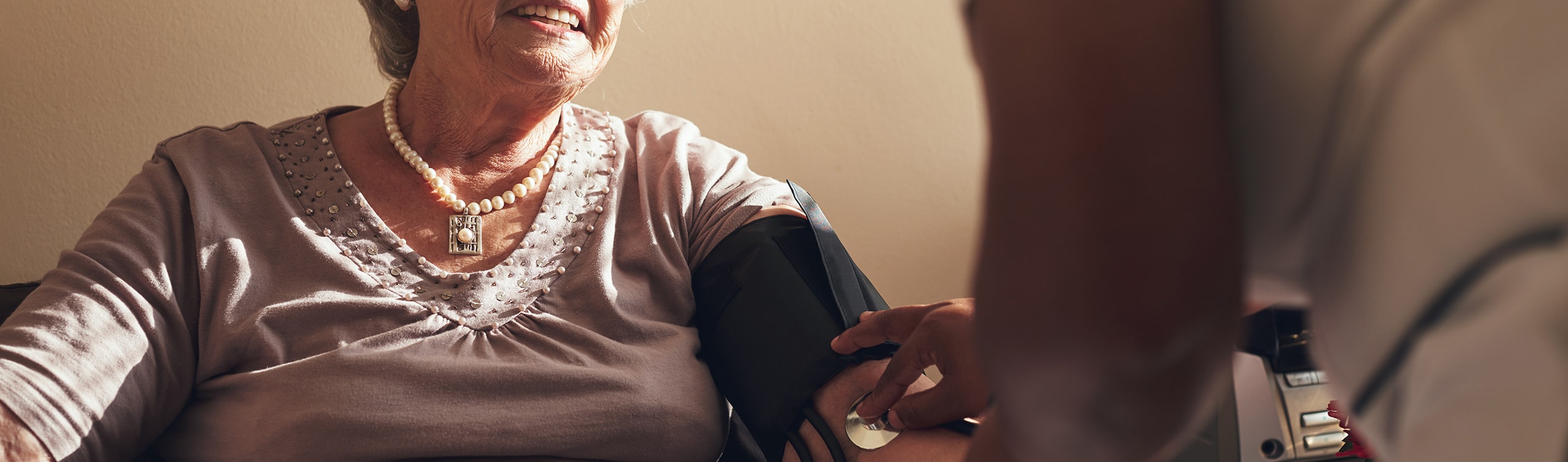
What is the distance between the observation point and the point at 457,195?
1.25m

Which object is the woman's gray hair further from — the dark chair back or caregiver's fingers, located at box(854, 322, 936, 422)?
caregiver's fingers, located at box(854, 322, 936, 422)

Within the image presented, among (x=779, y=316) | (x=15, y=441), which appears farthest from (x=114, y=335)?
(x=779, y=316)

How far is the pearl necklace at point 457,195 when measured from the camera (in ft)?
3.95

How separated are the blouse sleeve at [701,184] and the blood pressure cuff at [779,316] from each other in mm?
31

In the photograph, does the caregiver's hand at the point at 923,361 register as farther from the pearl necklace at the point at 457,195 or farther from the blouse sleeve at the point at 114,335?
the blouse sleeve at the point at 114,335

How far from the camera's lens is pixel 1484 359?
0.27 m

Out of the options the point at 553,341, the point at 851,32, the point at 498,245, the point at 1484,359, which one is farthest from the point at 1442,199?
the point at 851,32

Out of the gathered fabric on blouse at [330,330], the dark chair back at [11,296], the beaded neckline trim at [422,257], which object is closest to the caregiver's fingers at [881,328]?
the gathered fabric on blouse at [330,330]

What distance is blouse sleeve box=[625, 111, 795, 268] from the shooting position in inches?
49.8

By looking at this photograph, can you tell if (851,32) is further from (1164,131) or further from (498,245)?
(1164,131)

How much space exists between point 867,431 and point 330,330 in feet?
2.06

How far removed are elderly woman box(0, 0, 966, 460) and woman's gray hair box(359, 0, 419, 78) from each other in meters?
0.02

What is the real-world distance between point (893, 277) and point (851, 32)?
521 millimetres

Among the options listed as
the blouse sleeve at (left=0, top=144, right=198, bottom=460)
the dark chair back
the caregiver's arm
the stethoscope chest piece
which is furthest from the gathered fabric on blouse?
the caregiver's arm
